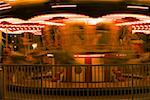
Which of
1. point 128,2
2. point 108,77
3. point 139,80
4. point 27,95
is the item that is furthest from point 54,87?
point 128,2

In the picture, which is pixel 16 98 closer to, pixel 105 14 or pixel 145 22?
pixel 105 14

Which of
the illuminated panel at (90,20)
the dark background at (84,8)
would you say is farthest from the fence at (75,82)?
the dark background at (84,8)

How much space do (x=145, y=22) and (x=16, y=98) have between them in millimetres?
4126

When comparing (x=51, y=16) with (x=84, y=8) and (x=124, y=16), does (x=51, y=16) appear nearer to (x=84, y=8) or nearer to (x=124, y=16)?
(x=84, y=8)

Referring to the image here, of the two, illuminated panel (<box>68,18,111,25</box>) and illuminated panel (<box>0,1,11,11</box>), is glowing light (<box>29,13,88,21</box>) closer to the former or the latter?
illuminated panel (<box>68,18,111,25</box>)

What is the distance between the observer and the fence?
10305mm

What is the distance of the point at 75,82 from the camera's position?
11023 mm

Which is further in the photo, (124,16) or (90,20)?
(124,16)

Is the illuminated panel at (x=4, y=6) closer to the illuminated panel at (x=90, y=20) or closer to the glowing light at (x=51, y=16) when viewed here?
the glowing light at (x=51, y=16)

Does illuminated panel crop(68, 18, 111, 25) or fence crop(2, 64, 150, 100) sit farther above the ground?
illuminated panel crop(68, 18, 111, 25)

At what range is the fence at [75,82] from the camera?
1030 cm

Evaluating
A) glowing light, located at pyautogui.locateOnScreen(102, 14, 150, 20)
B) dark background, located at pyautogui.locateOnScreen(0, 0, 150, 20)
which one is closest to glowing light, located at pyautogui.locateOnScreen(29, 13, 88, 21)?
dark background, located at pyautogui.locateOnScreen(0, 0, 150, 20)

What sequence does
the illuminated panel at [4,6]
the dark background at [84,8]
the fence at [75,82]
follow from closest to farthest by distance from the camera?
1. the fence at [75,82]
2. the dark background at [84,8]
3. the illuminated panel at [4,6]

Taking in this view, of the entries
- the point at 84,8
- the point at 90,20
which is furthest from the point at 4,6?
the point at 90,20
